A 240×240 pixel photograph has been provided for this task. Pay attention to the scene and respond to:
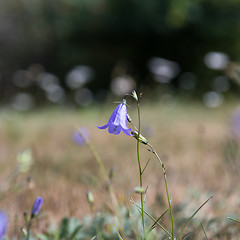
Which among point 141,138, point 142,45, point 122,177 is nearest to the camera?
point 141,138

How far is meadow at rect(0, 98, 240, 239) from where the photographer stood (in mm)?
1729

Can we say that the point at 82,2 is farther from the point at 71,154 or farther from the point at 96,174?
the point at 96,174

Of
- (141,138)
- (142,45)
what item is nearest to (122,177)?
(141,138)

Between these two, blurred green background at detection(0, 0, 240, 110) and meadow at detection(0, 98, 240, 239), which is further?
blurred green background at detection(0, 0, 240, 110)

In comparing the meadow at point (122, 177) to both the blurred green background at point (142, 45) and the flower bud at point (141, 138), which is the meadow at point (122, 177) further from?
the blurred green background at point (142, 45)

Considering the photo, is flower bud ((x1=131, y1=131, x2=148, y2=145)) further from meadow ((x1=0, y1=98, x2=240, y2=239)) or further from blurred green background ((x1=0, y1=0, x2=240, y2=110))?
blurred green background ((x1=0, y1=0, x2=240, y2=110))

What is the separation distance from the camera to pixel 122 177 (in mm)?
2416

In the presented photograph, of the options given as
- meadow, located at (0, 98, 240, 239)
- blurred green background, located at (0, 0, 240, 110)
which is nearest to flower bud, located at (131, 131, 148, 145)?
meadow, located at (0, 98, 240, 239)

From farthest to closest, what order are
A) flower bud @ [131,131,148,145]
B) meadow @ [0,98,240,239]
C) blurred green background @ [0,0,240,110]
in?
blurred green background @ [0,0,240,110]
meadow @ [0,98,240,239]
flower bud @ [131,131,148,145]

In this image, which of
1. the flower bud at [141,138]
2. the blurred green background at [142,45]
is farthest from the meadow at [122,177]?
the blurred green background at [142,45]

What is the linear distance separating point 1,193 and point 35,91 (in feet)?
33.8

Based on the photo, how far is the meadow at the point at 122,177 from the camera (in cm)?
173

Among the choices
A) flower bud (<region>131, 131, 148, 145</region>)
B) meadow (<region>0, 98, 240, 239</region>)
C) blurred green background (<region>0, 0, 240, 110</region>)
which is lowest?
blurred green background (<region>0, 0, 240, 110</region>)

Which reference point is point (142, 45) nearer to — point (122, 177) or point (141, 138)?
point (122, 177)
